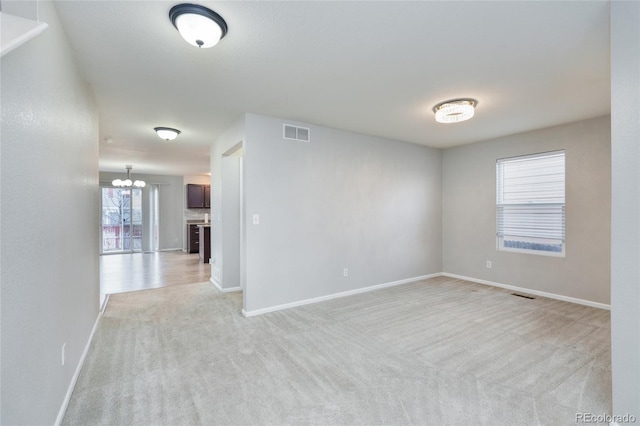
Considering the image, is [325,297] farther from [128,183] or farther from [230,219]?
[128,183]

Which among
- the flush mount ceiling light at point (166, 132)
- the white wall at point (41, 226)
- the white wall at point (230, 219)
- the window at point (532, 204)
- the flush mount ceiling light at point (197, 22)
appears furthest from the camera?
the white wall at point (230, 219)

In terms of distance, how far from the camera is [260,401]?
201 cm

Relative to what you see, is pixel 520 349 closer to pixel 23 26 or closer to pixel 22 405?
pixel 22 405

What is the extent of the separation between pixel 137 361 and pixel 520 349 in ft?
11.5

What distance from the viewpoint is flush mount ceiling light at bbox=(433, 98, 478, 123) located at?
3.24 meters

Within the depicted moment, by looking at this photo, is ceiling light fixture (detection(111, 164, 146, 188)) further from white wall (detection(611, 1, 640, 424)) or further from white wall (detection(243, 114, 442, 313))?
white wall (detection(611, 1, 640, 424))

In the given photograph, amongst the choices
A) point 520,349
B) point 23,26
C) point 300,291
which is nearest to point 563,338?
point 520,349

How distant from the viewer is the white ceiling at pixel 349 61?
187cm

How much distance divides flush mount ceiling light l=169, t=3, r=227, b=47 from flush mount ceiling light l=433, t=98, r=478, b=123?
2506mm

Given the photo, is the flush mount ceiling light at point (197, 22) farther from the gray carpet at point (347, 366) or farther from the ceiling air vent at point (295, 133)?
the gray carpet at point (347, 366)

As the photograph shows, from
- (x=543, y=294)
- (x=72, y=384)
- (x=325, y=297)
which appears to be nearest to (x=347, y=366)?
(x=325, y=297)

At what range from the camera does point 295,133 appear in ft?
13.4

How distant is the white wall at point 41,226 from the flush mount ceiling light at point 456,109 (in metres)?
3.44

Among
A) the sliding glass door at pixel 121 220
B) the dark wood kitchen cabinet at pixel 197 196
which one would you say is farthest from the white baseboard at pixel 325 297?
the sliding glass door at pixel 121 220
